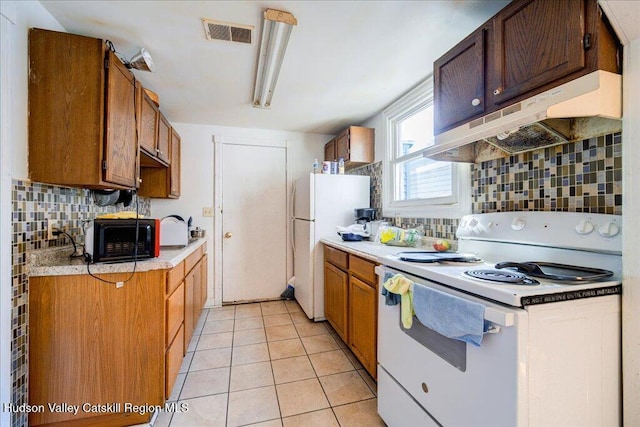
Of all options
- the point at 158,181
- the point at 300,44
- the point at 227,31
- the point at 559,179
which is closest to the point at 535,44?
the point at 559,179

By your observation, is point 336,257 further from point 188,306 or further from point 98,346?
point 98,346

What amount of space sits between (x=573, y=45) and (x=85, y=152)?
2.17 meters

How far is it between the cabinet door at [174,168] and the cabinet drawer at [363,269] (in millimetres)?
1936

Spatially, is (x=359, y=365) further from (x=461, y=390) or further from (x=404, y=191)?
(x=404, y=191)

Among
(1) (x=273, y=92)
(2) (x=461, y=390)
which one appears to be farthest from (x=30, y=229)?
(2) (x=461, y=390)

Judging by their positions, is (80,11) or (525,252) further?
(80,11)

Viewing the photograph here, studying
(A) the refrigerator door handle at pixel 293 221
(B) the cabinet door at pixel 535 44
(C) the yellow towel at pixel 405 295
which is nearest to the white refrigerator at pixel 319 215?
(A) the refrigerator door handle at pixel 293 221

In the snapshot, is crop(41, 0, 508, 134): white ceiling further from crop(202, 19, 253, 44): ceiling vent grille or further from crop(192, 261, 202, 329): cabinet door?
crop(192, 261, 202, 329): cabinet door

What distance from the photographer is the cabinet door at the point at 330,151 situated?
3.36m

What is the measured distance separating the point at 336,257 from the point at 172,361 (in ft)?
4.46

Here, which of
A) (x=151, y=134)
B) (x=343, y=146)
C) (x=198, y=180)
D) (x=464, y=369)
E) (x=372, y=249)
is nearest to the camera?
(x=464, y=369)

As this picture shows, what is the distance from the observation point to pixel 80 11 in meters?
1.43

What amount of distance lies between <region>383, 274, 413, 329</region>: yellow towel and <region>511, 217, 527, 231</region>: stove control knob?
0.63 metres

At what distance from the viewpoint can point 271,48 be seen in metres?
1.70
